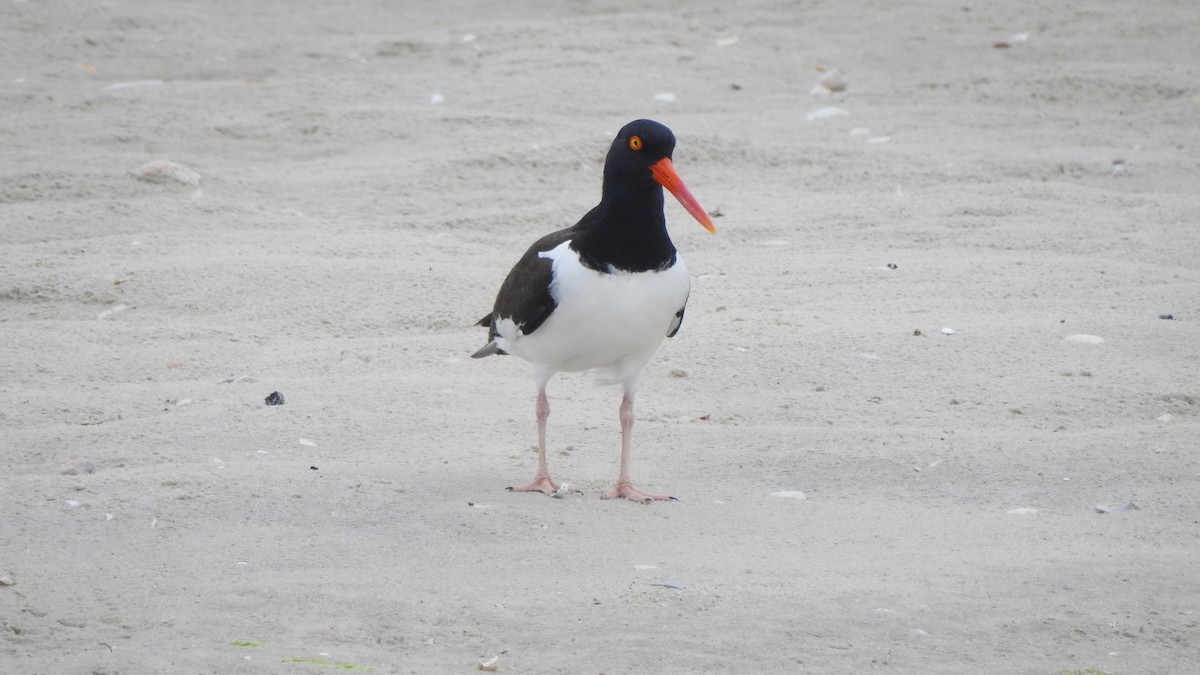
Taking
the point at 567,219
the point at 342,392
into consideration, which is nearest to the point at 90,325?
the point at 342,392

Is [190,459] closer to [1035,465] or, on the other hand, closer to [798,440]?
[798,440]

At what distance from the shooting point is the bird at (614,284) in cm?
505

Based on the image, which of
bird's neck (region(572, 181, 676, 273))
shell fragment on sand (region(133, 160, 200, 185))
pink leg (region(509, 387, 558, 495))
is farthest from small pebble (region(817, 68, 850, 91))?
pink leg (region(509, 387, 558, 495))

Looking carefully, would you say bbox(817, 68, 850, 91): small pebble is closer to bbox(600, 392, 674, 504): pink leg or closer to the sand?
the sand

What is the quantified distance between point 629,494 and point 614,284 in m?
0.84

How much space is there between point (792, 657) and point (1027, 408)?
2.66 meters

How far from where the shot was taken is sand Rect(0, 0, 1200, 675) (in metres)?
4.12

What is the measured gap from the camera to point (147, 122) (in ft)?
33.8

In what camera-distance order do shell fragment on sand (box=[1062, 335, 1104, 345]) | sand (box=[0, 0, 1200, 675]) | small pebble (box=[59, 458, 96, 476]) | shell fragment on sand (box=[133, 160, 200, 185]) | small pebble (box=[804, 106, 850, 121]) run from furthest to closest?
small pebble (box=[804, 106, 850, 121]), shell fragment on sand (box=[133, 160, 200, 185]), shell fragment on sand (box=[1062, 335, 1104, 345]), small pebble (box=[59, 458, 96, 476]), sand (box=[0, 0, 1200, 675])

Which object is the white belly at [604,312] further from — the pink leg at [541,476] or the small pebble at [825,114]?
the small pebble at [825,114]

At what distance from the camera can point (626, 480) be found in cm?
521

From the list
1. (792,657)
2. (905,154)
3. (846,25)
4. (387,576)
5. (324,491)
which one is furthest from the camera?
(846,25)

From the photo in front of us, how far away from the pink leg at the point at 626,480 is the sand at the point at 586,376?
0.06m

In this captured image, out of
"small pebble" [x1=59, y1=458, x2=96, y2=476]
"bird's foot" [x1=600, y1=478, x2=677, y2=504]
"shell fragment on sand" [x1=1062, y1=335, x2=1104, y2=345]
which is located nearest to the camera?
"small pebble" [x1=59, y1=458, x2=96, y2=476]
